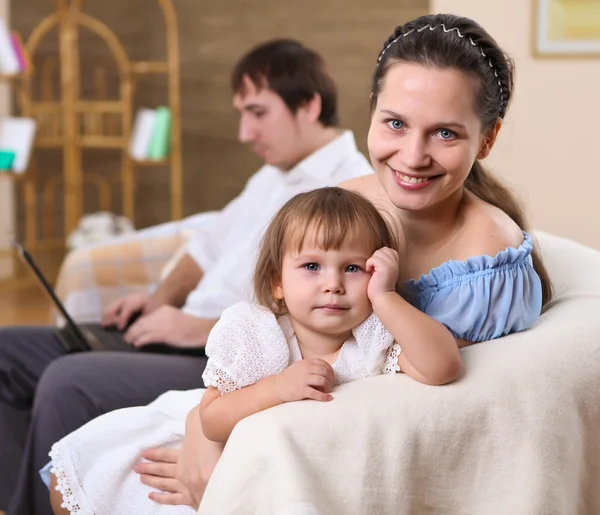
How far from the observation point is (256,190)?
269cm

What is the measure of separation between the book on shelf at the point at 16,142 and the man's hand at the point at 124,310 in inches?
103

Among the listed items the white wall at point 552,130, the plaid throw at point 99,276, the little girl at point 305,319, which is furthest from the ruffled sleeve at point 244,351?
the white wall at point 552,130

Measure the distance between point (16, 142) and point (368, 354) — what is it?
12.9 ft

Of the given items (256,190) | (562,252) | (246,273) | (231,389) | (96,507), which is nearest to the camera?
(231,389)

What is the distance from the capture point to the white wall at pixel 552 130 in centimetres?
328

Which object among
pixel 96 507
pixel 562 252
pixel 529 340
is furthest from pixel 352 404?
pixel 562 252

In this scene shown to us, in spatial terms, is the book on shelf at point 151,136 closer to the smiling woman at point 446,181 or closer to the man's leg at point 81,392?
the man's leg at point 81,392

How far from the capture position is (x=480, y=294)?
151 centimetres

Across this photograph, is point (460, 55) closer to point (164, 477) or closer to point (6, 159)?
point (164, 477)

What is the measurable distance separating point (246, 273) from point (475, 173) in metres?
0.81

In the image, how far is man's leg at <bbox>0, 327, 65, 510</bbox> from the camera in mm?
2275

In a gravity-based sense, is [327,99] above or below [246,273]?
above

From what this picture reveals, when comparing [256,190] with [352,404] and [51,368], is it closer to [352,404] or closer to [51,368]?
[51,368]

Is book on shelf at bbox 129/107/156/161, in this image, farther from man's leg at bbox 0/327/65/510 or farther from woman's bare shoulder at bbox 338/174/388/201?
woman's bare shoulder at bbox 338/174/388/201
